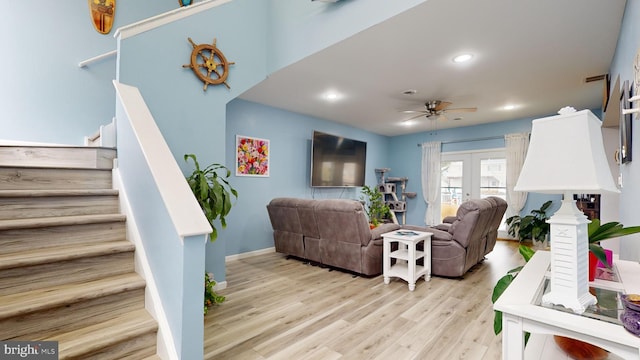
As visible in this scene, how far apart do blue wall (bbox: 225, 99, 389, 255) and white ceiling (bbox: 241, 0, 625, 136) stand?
28 cm

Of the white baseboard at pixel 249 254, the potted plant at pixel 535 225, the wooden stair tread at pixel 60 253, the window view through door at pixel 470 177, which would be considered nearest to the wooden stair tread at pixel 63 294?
the wooden stair tread at pixel 60 253

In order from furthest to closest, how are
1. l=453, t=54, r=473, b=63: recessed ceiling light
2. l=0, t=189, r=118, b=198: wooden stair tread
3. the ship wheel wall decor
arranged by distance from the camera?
1. l=453, t=54, r=473, b=63: recessed ceiling light
2. the ship wheel wall decor
3. l=0, t=189, r=118, b=198: wooden stair tread

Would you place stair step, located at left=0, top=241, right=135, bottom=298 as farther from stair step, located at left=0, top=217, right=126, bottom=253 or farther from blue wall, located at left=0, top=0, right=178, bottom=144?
blue wall, located at left=0, top=0, right=178, bottom=144

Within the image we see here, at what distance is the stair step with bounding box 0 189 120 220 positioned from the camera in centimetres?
168

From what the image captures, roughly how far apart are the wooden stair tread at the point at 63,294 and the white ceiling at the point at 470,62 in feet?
8.35

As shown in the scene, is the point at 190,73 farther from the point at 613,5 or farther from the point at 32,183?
the point at 613,5

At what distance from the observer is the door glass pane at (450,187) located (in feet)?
21.4

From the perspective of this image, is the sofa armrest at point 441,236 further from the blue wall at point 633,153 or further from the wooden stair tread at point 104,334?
the wooden stair tread at point 104,334

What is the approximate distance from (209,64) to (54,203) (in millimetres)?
1755

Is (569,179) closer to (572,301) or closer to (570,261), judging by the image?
(570,261)

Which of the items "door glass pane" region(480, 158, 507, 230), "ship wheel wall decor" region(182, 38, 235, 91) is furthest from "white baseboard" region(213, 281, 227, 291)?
"door glass pane" region(480, 158, 507, 230)

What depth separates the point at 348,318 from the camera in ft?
7.85

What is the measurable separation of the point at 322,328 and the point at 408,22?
8.36 feet

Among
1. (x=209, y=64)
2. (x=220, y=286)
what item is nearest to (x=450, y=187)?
(x=220, y=286)
